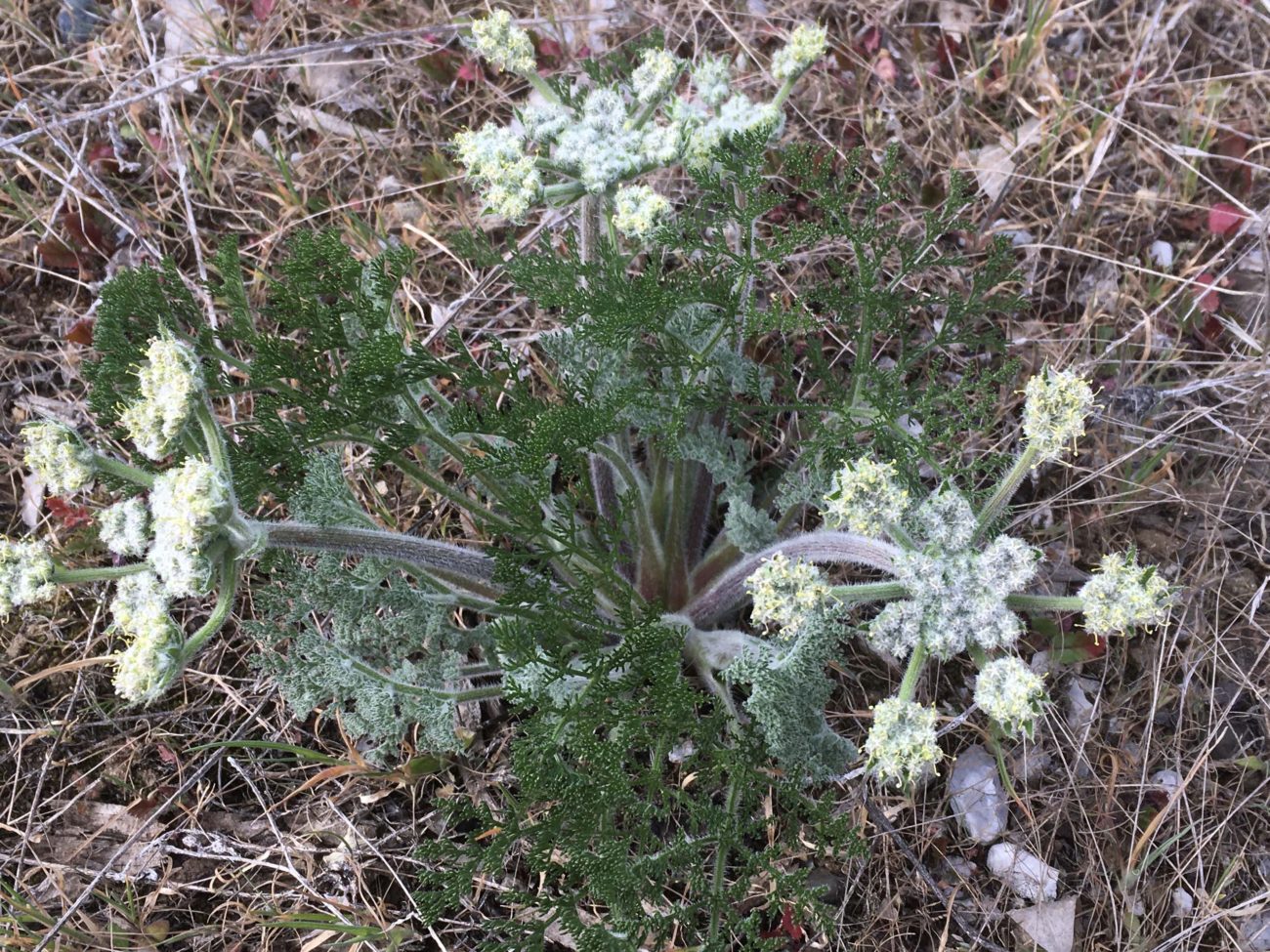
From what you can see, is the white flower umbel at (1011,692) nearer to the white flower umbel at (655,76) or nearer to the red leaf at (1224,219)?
the white flower umbel at (655,76)

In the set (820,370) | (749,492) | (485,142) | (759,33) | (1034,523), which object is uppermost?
(485,142)

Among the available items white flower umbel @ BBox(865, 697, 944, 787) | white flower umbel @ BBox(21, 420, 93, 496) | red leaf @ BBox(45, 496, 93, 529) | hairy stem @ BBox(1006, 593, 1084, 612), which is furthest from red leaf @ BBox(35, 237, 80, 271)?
hairy stem @ BBox(1006, 593, 1084, 612)

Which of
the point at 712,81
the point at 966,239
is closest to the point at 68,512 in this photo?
the point at 712,81

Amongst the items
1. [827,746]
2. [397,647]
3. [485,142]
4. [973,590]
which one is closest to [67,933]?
[397,647]

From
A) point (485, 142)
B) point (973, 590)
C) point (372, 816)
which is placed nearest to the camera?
point (973, 590)

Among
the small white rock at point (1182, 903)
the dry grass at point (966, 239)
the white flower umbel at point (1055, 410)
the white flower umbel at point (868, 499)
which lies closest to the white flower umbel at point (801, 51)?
the white flower umbel at point (1055, 410)

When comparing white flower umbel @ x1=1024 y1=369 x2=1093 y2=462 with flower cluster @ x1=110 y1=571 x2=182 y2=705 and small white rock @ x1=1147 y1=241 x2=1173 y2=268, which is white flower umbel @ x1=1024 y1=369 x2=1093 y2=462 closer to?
flower cluster @ x1=110 y1=571 x2=182 y2=705

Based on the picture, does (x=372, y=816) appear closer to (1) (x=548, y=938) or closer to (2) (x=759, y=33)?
(1) (x=548, y=938)

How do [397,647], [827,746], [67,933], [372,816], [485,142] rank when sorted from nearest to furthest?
[485,142], [827,746], [397,647], [67,933], [372,816]
